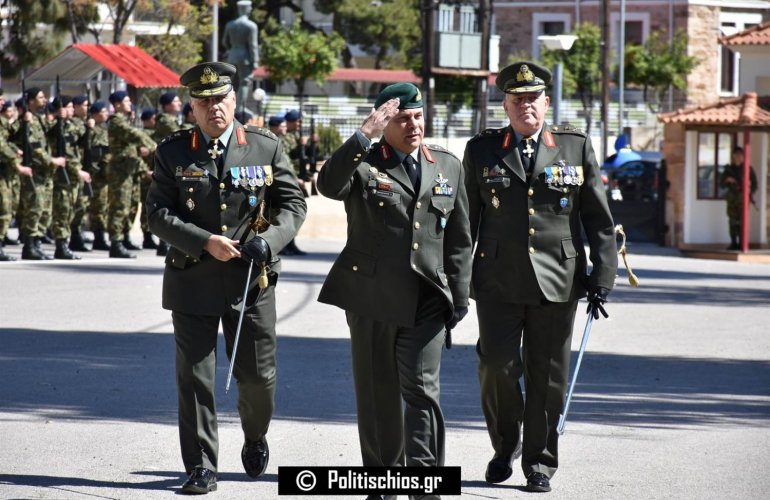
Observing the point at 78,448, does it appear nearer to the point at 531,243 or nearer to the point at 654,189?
the point at 531,243

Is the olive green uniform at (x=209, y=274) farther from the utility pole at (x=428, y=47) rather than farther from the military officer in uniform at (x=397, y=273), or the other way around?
the utility pole at (x=428, y=47)

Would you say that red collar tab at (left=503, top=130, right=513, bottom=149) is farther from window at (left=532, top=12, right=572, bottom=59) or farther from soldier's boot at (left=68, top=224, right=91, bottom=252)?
window at (left=532, top=12, right=572, bottom=59)

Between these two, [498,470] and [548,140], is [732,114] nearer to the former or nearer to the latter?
[548,140]

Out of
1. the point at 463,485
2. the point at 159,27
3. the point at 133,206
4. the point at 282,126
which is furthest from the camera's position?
the point at 159,27

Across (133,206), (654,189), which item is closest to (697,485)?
(133,206)

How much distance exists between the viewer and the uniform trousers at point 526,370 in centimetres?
700

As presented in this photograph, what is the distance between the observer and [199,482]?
6.62 m

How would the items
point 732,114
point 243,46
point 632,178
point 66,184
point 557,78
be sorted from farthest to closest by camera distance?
point 632,178 → point 243,46 → point 557,78 → point 732,114 → point 66,184

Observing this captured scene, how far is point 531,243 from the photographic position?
23.2 ft

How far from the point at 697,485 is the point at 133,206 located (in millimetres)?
13340

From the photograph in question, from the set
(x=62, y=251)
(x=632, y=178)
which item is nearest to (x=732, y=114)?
(x=632, y=178)

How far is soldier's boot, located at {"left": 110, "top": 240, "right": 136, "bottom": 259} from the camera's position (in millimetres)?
18562

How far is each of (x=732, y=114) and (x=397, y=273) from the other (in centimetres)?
2031

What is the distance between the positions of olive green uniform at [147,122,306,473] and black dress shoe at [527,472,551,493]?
1.26 m
